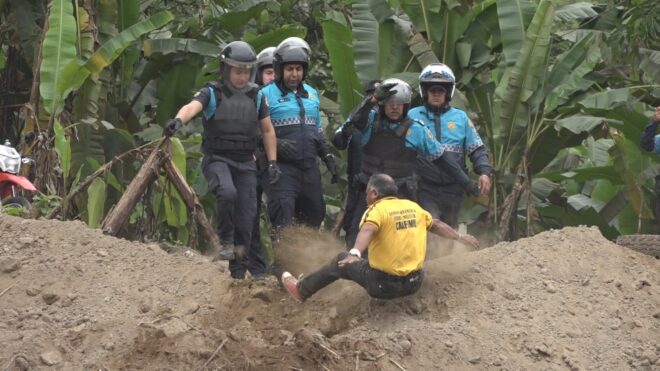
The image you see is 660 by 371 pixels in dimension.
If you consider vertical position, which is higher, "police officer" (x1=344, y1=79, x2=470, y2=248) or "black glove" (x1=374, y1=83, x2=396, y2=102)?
"black glove" (x1=374, y1=83, x2=396, y2=102)

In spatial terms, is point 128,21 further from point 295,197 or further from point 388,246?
point 388,246

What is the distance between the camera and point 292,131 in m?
10.1

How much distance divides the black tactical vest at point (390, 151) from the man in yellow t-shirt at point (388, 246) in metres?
1.67

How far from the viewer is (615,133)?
1302cm

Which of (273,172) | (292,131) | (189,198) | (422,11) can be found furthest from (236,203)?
(422,11)

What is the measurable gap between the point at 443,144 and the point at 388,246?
2316mm

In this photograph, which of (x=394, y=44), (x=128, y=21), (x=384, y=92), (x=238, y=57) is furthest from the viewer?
(x=128, y=21)

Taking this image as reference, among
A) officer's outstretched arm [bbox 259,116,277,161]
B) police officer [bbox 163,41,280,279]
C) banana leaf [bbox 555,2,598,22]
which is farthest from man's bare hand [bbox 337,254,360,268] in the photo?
banana leaf [bbox 555,2,598,22]

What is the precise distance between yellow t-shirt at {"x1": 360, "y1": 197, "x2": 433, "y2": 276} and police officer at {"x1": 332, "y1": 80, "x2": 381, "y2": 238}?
2070mm

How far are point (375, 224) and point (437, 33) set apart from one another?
5996 mm

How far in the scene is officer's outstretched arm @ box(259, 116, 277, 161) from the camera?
9758mm

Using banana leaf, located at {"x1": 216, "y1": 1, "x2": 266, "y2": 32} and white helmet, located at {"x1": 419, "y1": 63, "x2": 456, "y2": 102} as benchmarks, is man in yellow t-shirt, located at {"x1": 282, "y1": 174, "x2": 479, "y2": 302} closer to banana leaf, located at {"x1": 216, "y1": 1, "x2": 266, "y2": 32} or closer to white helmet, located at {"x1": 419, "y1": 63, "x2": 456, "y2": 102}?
white helmet, located at {"x1": 419, "y1": 63, "x2": 456, "y2": 102}

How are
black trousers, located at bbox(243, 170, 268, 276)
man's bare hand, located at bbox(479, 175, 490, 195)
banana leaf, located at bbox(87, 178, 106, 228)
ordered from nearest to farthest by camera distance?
black trousers, located at bbox(243, 170, 268, 276), man's bare hand, located at bbox(479, 175, 490, 195), banana leaf, located at bbox(87, 178, 106, 228)

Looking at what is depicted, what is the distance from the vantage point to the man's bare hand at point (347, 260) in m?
8.02
